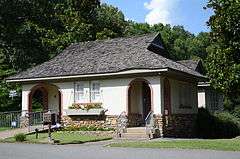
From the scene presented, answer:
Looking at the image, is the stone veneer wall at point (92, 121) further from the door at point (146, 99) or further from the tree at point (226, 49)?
the tree at point (226, 49)

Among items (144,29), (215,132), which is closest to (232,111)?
(215,132)

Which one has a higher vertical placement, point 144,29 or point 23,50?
point 144,29

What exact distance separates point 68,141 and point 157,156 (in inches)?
305

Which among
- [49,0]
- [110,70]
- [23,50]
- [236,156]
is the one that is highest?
[49,0]

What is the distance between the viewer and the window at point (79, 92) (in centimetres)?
2920

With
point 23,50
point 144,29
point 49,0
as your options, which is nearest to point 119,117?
point 23,50

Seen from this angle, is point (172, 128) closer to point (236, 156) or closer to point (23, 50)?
point (236, 156)

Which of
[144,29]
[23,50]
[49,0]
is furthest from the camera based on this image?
[144,29]

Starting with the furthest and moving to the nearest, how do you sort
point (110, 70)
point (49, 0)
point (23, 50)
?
point (49, 0), point (23, 50), point (110, 70)

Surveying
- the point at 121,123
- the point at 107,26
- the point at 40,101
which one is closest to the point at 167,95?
the point at 121,123

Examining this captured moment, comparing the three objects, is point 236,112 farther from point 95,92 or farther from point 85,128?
point 85,128

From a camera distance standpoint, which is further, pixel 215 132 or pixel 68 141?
pixel 215 132

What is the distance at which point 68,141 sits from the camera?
22.8m

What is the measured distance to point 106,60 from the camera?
96.7 ft
